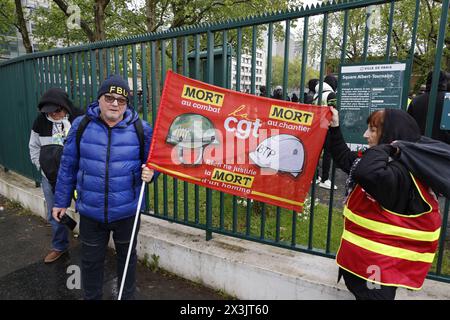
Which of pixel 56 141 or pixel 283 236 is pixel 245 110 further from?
pixel 56 141

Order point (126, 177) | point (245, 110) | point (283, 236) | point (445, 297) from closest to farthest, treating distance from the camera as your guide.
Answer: point (445, 297) < point (126, 177) < point (245, 110) < point (283, 236)

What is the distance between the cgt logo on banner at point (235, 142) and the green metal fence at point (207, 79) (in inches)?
8.2

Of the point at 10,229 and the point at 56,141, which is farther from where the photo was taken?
the point at 10,229

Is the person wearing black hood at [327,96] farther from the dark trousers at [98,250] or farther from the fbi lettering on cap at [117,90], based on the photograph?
the dark trousers at [98,250]

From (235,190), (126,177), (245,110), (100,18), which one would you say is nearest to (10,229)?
(126,177)

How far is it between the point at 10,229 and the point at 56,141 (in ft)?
6.78

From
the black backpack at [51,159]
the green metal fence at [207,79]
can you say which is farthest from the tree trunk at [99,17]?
the black backpack at [51,159]

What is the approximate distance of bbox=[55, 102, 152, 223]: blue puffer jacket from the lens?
2.66 metres

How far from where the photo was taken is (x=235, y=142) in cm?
305

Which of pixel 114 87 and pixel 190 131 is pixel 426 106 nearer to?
pixel 190 131

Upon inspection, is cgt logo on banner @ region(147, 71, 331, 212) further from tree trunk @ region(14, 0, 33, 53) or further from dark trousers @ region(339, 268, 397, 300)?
tree trunk @ region(14, 0, 33, 53)

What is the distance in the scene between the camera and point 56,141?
3697 millimetres

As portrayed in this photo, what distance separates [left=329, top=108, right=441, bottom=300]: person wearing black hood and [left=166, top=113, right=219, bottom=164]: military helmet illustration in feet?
4.57

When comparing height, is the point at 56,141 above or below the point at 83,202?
above
